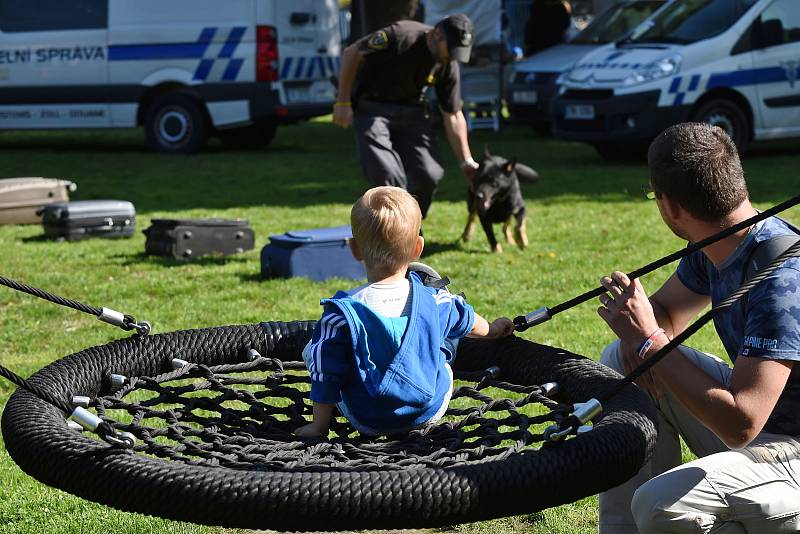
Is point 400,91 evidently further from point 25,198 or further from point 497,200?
point 25,198

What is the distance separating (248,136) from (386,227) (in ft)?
46.1

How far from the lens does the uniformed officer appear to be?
716 centimetres

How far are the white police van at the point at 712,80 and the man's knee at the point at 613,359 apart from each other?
9.74m

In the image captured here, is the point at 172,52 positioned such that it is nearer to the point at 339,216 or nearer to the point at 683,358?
the point at 339,216

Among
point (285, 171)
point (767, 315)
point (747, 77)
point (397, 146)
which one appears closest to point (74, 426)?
point (767, 315)

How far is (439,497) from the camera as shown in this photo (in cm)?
253

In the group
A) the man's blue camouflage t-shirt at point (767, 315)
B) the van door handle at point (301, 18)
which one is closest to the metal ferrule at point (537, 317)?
the man's blue camouflage t-shirt at point (767, 315)

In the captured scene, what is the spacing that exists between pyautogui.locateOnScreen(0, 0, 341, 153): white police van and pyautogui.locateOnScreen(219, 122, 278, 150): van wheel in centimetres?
65

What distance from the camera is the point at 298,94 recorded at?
15.6 metres

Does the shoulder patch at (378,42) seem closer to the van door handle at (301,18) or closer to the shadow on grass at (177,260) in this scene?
the shadow on grass at (177,260)

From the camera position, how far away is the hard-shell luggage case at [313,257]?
752 centimetres

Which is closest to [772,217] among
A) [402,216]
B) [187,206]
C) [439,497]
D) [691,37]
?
[402,216]

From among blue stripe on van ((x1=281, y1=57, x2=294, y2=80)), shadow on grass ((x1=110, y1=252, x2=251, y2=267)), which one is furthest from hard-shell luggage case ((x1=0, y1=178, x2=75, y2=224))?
blue stripe on van ((x1=281, y1=57, x2=294, y2=80))

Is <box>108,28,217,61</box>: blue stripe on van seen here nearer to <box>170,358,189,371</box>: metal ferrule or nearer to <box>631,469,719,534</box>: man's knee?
<box>170,358,189,371</box>: metal ferrule
